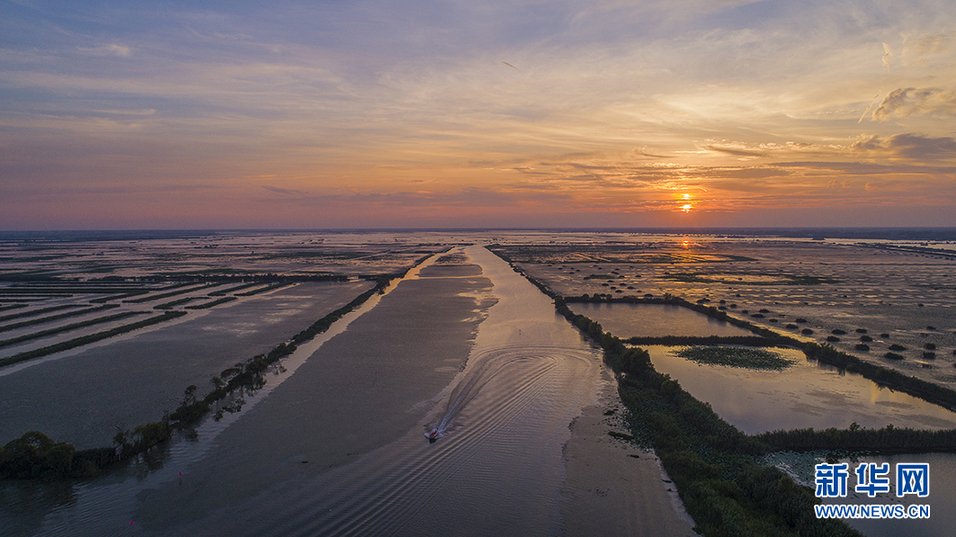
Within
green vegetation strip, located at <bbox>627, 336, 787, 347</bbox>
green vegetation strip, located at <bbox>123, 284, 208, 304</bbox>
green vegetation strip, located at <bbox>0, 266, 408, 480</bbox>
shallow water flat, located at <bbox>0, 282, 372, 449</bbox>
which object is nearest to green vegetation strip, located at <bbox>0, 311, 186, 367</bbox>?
shallow water flat, located at <bbox>0, 282, 372, 449</bbox>

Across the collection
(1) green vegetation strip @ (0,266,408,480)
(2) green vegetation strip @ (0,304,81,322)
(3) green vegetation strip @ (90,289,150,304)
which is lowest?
(1) green vegetation strip @ (0,266,408,480)

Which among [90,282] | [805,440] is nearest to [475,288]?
[805,440]

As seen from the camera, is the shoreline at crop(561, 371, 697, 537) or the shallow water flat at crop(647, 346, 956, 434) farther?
the shallow water flat at crop(647, 346, 956, 434)

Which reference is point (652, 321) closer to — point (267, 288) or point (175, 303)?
point (267, 288)

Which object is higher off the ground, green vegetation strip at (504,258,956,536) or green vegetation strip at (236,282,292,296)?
green vegetation strip at (236,282,292,296)

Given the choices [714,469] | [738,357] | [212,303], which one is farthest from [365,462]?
[212,303]

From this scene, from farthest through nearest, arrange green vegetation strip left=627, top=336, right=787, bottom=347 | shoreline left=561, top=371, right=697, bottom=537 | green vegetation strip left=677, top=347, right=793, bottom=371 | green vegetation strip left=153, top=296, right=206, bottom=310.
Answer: green vegetation strip left=153, top=296, right=206, bottom=310, green vegetation strip left=627, top=336, right=787, bottom=347, green vegetation strip left=677, top=347, right=793, bottom=371, shoreline left=561, top=371, right=697, bottom=537

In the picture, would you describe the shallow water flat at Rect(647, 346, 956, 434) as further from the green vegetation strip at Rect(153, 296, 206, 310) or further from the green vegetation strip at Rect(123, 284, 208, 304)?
the green vegetation strip at Rect(123, 284, 208, 304)

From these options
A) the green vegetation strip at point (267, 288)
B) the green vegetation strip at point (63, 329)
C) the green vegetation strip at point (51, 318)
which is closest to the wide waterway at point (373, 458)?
the green vegetation strip at point (63, 329)

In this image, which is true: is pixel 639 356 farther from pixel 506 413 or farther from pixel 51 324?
pixel 51 324
